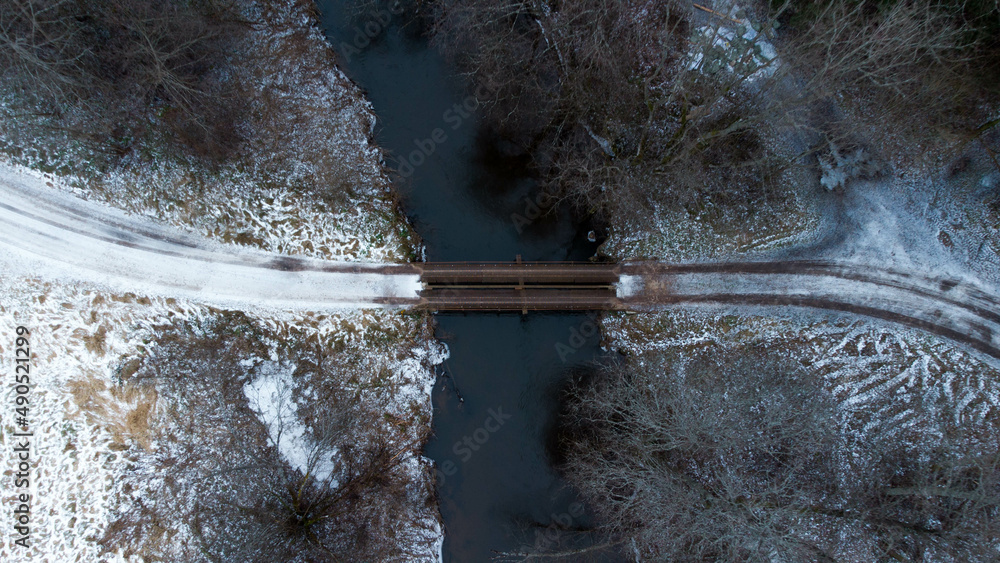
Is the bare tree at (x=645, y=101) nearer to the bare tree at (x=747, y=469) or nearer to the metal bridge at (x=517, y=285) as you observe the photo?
the metal bridge at (x=517, y=285)

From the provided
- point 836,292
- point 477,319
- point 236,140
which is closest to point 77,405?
point 236,140

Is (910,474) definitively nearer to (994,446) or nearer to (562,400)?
(994,446)

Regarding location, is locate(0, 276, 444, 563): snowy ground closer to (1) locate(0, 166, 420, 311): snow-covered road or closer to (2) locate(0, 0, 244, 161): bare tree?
(1) locate(0, 166, 420, 311): snow-covered road

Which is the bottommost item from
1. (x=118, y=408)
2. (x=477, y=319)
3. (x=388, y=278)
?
(x=118, y=408)

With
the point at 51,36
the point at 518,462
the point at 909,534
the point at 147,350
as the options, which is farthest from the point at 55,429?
the point at 909,534

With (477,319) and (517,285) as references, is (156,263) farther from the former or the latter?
(517,285)
